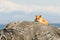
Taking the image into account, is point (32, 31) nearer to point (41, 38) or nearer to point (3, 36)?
point (41, 38)

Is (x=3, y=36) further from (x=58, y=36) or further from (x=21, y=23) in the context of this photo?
(x=58, y=36)

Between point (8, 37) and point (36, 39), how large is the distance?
1.84 meters

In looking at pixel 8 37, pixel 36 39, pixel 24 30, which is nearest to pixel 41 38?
pixel 36 39

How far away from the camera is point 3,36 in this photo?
14461 millimetres

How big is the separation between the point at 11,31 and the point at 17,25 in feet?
2.40

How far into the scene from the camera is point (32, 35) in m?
14.4

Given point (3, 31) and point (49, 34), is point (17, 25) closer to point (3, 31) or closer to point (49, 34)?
point (3, 31)

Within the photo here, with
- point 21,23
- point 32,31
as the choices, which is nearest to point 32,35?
point 32,31

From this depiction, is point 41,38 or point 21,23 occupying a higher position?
point 21,23

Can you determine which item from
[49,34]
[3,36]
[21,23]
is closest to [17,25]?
[21,23]

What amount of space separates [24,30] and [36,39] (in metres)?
1.02

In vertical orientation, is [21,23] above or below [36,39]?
above

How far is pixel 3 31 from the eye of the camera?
1449cm

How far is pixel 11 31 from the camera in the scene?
14.4 meters
